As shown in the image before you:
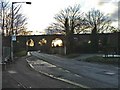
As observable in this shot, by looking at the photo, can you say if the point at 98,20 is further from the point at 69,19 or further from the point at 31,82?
the point at 31,82

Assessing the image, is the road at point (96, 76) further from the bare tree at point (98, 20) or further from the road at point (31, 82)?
the bare tree at point (98, 20)

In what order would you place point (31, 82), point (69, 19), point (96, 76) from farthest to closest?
point (69, 19) → point (96, 76) → point (31, 82)

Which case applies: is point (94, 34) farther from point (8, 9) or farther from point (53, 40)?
point (53, 40)

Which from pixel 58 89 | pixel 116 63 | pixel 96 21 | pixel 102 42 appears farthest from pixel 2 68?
pixel 96 21

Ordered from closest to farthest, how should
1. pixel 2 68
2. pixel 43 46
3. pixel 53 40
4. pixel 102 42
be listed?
pixel 2 68 < pixel 102 42 < pixel 53 40 < pixel 43 46

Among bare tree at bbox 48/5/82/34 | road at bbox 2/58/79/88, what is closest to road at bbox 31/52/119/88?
road at bbox 2/58/79/88

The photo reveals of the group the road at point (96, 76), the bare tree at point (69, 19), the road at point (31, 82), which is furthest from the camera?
the bare tree at point (69, 19)

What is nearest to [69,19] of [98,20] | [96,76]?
[98,20]

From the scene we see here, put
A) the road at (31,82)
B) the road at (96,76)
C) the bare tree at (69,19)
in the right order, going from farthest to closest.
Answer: the bare tree at (69,19) < the road at (96,76) < the road at (31,82)

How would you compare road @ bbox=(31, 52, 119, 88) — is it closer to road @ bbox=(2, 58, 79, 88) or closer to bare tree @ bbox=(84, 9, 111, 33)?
road @ bbox=(2, 58, 79, 88)

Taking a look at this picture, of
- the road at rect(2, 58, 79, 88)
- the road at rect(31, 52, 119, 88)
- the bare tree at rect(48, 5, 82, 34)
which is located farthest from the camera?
the bare tree at rect(48, 5, 82, 34)

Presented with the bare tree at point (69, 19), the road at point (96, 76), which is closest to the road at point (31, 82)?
the road at point (96, 76)

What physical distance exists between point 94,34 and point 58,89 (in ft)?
191

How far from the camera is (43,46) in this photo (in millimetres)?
132375
